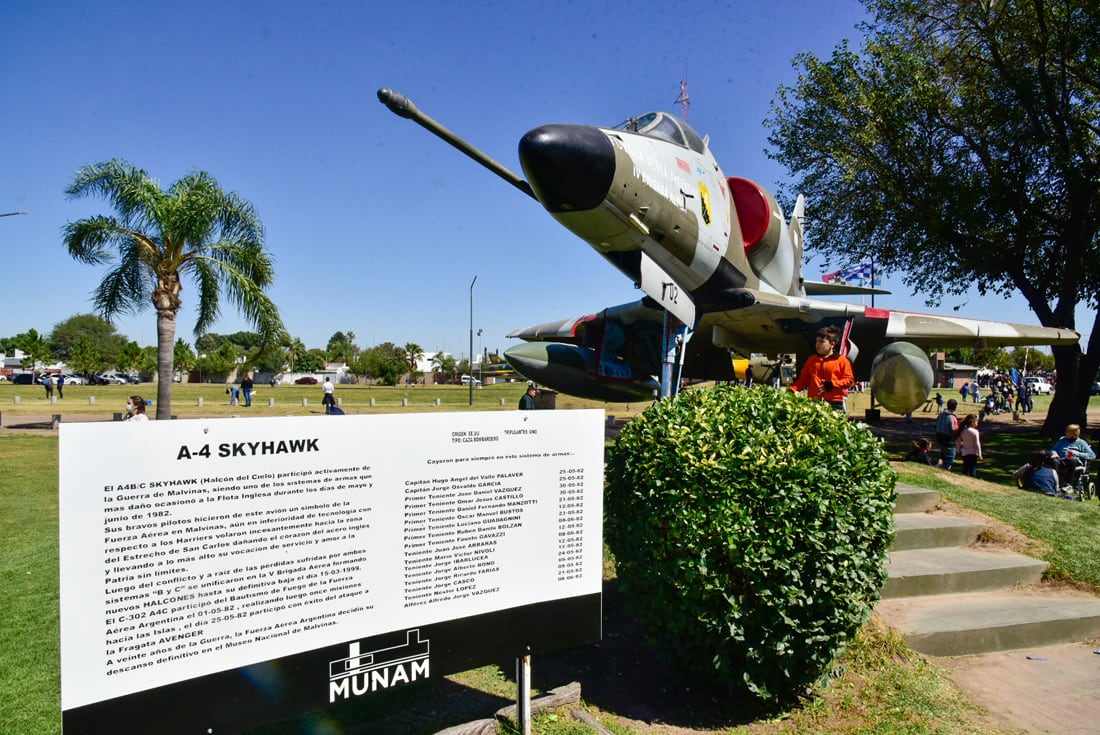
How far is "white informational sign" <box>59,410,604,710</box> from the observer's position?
8.06 ft

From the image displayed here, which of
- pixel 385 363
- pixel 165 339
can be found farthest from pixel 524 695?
pixel 385 363

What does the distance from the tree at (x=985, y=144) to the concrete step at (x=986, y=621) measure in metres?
15.3

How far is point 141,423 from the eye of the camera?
99.9 inches

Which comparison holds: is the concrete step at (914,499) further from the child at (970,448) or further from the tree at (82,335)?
the tree at (82,335)

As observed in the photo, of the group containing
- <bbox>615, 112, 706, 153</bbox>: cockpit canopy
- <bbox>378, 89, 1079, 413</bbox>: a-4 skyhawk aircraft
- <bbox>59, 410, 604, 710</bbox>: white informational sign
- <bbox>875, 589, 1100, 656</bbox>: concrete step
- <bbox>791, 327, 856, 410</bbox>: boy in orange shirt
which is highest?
<bbox>615, 112, 706, 153</bbox>: cockpit canopy

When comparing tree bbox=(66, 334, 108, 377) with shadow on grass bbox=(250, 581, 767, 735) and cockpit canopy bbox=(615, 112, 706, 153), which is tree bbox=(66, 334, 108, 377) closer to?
cockpit canopy bbox=(615, 112, 706, 153)

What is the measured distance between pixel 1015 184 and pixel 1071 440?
35.8 feet

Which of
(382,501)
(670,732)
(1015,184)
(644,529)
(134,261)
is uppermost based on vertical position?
(1015,184)

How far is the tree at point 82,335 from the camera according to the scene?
9788 cm

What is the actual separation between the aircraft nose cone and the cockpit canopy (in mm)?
1218

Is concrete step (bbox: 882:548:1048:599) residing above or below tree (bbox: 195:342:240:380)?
below

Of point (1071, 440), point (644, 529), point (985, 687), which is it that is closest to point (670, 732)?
point (644, 529)

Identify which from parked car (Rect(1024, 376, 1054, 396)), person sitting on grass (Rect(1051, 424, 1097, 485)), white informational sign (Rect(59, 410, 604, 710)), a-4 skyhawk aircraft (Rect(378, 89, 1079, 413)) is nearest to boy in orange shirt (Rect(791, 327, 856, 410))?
a-4 skyhawk aircraft (Rect(378, 89, 1079, 413))

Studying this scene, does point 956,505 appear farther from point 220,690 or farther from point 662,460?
point 220,690
